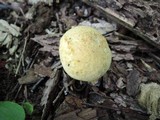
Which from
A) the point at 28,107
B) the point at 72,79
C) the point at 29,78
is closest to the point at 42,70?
the point at 29,78

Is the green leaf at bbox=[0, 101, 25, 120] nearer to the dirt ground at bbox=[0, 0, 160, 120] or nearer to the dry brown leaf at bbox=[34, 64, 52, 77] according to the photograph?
the dirt ground at bbox=[0, 0, 160, 120]

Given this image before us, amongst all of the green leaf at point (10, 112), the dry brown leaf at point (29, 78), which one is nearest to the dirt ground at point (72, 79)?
the dry brown leaf at point (29, 78)

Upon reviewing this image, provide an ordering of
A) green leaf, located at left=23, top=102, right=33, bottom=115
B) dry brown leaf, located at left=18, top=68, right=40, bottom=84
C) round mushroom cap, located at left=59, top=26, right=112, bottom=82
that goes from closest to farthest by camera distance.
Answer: round mushroom cap, located at left=59, top=26, right=112, bottom=82
green leaf, located at left=23, top=102, right=33, bottom=115
dry brown leaf, located at left=18, top=68, right=40, bottom=84

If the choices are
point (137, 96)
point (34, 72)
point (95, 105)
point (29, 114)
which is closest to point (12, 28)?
point (34, 72)

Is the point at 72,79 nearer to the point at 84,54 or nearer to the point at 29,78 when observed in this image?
the point at 29,78

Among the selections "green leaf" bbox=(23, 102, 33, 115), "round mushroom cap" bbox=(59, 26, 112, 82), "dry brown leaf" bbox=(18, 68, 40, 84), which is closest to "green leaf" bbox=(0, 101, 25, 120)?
"green leaf" bbox=(23, 102, 33, 115)
